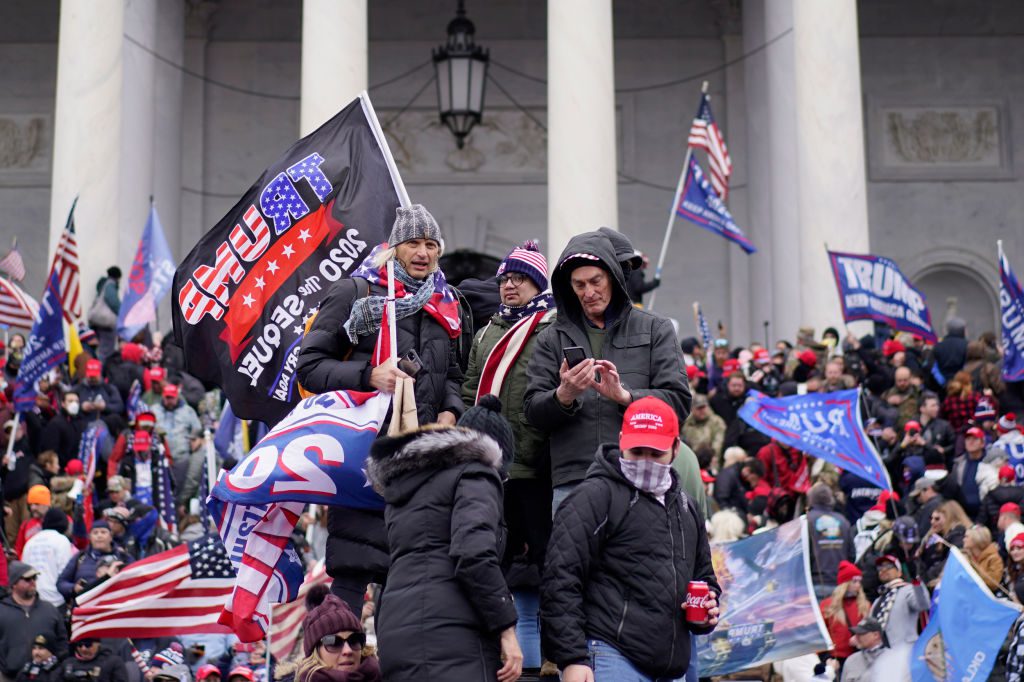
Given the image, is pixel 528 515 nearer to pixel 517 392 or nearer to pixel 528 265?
pixel 517 392

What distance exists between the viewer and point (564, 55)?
22.3m

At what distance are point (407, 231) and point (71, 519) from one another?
31.0ft

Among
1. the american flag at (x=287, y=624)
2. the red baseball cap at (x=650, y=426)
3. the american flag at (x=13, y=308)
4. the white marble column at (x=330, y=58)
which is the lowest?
the american flag at (x=287, y=624)

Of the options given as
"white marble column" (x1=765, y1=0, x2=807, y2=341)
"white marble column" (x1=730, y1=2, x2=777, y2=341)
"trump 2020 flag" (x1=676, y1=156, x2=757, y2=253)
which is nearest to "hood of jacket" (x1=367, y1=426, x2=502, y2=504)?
"trump 2020 flag" (x1=676, y1=156, x2=757, y2=253)

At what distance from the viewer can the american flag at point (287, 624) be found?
45.1 ft

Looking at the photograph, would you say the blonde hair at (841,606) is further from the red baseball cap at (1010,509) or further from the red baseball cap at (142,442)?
the red baseball cap at (142,442)

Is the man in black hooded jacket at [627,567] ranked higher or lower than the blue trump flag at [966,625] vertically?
higher

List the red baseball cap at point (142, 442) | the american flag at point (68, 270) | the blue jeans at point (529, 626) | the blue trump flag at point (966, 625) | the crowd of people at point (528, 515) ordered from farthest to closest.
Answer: the american flag at point (68, 270), the red baseball cap at point (142, 442), the blue trump flag at point (966, 625), the blue jeans at point (529, 626), the crowd of people at point (528, 515)

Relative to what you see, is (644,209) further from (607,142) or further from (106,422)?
(106,422)

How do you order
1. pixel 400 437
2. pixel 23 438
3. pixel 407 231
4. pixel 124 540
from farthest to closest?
1. pixel 23 438
2. pixel 124 540
3. pixel 407 231
4. pixel 400 437

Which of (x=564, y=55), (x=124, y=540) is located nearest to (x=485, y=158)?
(x=564, y=55)

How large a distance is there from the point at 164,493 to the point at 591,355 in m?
10.1

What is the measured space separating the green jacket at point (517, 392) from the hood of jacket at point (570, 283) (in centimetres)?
23

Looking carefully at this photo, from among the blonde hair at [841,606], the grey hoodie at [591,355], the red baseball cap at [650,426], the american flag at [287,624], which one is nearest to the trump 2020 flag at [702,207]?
the american flag at [287,624]
